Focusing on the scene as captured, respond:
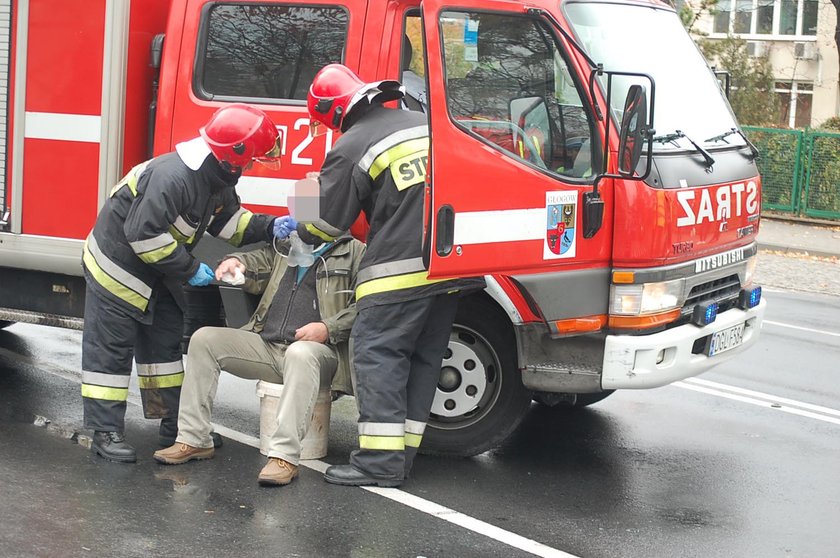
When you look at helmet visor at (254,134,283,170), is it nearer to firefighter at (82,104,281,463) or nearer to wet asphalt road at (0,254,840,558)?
firefighter at (82,104,281,463)

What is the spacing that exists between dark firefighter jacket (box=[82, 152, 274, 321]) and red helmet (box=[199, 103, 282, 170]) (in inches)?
3.9

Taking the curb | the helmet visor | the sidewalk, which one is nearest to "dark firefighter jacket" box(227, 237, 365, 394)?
the helmet visor

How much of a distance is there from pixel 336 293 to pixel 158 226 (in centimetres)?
89

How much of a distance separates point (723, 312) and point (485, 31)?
1826 mm

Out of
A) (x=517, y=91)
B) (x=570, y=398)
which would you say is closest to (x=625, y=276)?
(x=517, y=91)

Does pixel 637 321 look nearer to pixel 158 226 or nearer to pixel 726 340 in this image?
pixel 726 340

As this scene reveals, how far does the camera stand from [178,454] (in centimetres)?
556

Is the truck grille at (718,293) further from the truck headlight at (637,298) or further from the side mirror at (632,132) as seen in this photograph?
the side mirror at (632,132)

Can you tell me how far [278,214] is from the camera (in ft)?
19.7

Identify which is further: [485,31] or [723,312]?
[723,312]

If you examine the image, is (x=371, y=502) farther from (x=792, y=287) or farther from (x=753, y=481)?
(x=792, y=287)

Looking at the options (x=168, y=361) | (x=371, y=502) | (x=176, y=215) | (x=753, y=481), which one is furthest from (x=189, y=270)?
(x=753, y=481)

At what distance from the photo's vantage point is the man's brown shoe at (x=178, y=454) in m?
5.55

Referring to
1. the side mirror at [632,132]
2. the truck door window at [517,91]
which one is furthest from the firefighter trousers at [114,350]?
the side mirror at [632,132]
